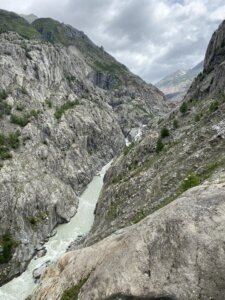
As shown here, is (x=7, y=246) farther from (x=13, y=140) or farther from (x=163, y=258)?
(x=163, y=258)

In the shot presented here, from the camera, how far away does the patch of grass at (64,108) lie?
13125 centimetres

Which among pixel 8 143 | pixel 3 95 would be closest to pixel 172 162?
pixel 8 143

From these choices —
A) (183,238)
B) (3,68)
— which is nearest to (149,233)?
(183,238)

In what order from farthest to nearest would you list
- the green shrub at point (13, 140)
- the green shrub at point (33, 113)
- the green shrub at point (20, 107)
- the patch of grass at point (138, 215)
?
the green shrub at point (20, 107)
the green shrub at point (33, 113)
the green shrub at point (13, 140)
the patch of grass at point (138, 215)

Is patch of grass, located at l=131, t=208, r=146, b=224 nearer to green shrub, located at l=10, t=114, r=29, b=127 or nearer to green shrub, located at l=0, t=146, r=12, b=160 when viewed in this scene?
green shrub, located at l=0, t=146, r=12, b=160

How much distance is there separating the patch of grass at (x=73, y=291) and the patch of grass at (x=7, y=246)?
181ft

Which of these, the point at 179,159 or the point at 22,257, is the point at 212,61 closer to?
the point at 179,159

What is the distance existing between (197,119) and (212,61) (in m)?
34.5

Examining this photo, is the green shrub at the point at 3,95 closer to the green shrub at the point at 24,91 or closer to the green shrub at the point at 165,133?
the green shrub at the point at 24,91

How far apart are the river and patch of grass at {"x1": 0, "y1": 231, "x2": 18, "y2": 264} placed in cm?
534

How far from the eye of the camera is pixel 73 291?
22.1 meters

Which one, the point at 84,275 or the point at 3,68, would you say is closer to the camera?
the point at 84,275

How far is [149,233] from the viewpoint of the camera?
21062 mm

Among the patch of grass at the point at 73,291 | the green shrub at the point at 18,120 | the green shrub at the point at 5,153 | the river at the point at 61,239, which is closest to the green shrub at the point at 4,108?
the green shrub at the point at 18,120
